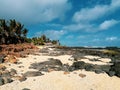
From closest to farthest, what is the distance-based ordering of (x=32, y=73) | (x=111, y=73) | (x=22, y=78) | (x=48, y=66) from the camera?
(x=22, y=78), (x=32, y=73), (x=111, y=73), (x=48, y=66)

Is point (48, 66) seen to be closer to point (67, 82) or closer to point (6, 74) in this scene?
point (6, 74)

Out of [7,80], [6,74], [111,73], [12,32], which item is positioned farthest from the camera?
[12,32]

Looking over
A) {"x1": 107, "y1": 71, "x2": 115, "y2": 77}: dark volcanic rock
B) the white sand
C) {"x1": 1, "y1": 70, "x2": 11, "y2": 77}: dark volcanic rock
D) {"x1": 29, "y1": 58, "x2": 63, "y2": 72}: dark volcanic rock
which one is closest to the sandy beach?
the white sand

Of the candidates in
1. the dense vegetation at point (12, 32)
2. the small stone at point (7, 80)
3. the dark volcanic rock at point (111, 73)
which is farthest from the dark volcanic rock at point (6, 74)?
the dense vegetation at point (12, 32)

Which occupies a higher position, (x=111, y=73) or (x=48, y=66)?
(x=48, y=66)

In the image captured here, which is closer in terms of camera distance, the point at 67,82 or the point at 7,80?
the point at 7,80

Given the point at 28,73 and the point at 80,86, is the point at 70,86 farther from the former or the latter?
the point at 28,73

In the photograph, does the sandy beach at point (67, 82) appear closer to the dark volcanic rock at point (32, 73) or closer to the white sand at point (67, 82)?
the white sand at point (67, 82)

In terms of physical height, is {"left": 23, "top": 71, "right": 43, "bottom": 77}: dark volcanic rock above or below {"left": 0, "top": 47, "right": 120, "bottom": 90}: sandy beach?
above

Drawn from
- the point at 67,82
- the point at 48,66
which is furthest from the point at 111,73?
the point at 48,66

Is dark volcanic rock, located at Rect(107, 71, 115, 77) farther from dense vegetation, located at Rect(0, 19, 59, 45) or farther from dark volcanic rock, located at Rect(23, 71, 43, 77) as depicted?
dense vegetation, located at Rect(0, 19, 59, 45)

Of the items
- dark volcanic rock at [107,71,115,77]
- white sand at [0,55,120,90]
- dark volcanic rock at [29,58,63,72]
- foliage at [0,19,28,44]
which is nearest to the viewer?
white sand at [0,55,120,90]

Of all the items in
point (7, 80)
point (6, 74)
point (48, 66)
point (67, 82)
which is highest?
point (48, 66)

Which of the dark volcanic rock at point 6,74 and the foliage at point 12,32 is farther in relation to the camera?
the foliage at point 12,32
